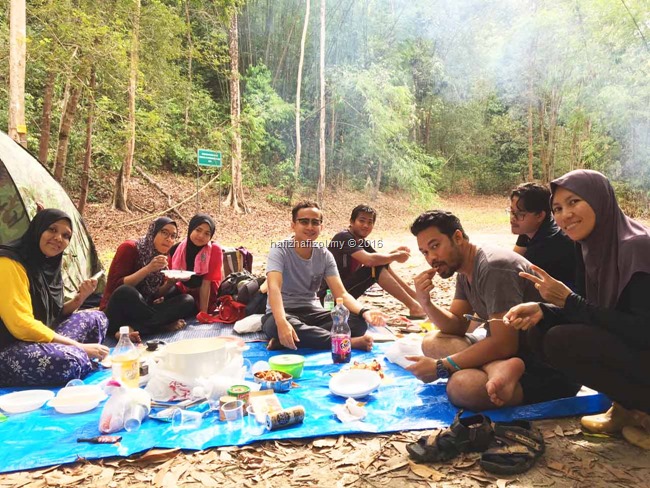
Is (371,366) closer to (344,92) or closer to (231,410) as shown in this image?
(231,410)

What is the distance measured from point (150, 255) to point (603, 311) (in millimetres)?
3446

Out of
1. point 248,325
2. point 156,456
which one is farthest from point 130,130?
point 156,456

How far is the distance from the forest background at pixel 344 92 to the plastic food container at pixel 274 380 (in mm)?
6916

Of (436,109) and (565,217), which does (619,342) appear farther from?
(436,109)

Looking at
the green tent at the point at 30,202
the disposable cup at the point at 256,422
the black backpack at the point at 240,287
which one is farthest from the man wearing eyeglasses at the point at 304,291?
the green tent at the point at 30,202

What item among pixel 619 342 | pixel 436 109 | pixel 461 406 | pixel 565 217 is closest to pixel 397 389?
pixel 461 406

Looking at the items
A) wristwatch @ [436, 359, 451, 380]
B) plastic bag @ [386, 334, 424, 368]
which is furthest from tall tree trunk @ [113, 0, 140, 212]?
wristwatch @ [436, 359, 451, 380]

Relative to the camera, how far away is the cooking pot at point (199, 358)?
2389mm

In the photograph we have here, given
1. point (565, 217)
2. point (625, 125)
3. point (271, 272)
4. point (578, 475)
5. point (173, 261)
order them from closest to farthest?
point (578, 475) < point (565, 217) < point (271, 272) < point (173, 261) < point (625, 125)

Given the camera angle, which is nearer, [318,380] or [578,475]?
[578,475]

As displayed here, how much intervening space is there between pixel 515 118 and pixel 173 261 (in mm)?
17464

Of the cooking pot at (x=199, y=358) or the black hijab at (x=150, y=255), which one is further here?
the black hijab at (x=150, y=255)

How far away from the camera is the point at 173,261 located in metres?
4.25

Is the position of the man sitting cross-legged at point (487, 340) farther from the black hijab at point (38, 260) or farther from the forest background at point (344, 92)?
the forest background at point (344, 92)
